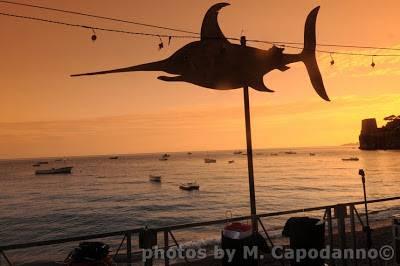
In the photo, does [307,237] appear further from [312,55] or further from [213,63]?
[312,55]

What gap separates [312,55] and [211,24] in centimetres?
293

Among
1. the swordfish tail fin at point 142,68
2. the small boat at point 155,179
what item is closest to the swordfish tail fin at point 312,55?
the swordfish tail fin at point 142,68

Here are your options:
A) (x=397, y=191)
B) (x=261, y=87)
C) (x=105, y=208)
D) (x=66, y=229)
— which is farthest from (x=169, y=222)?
(x=397, y=191)

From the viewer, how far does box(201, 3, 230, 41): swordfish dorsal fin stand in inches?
348

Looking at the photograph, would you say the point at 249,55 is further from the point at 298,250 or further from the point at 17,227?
the point at 17,227

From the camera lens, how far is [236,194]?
7019cm

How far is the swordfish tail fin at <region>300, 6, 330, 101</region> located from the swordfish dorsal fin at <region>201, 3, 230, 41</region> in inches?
94.1

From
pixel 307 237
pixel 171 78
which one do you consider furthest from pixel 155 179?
pixel 307 237

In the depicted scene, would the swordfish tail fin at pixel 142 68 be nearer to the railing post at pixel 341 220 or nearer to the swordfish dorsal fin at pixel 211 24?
the swordfish dorsal fin at pixel 211 24

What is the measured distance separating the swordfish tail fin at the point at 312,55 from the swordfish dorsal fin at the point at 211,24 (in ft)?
7.84

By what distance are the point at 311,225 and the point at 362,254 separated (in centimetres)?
307

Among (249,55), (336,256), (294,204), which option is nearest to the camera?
(336,256)

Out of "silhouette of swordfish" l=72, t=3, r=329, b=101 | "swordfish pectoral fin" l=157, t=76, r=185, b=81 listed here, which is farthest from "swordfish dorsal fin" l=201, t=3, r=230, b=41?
"swordfish pectoral fin" l=157, t=76, r=185, b=81

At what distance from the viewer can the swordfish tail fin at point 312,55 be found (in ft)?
32.1
